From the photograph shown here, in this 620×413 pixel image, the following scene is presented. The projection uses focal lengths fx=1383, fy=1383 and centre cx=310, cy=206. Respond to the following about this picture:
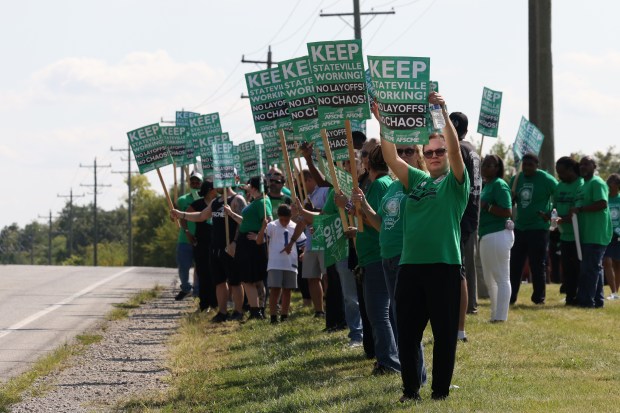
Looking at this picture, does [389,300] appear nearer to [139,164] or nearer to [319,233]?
[319,233]

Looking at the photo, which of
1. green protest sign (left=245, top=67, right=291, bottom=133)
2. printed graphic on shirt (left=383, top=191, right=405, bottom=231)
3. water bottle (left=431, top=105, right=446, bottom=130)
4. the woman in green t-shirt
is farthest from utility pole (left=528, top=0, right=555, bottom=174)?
water bottle (left=431, top=105, right=446, bottom=130)

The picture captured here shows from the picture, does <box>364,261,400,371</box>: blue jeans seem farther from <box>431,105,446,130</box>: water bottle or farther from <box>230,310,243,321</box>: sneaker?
<box>230,310,243,321</box>: sneaker

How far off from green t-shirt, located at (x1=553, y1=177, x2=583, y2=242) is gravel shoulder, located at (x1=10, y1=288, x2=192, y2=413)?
5286 mm

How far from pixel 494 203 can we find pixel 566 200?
2.87 m

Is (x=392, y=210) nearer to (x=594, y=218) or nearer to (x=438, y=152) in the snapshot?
(x=438, y=152)

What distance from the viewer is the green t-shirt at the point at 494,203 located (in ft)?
50.9

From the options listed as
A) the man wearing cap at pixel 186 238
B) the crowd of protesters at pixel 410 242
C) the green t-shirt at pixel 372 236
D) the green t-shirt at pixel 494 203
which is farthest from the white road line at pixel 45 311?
the green t-shirt at pixel 372 236

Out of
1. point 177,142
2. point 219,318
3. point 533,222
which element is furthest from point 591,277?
point 177,142

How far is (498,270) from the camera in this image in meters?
15.2

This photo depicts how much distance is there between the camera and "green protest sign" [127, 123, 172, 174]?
60.3 feet

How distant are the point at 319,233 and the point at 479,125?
6219mm

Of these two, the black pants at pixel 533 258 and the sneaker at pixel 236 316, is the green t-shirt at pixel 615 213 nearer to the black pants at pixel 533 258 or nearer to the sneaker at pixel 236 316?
the black pants at pixel 533 258

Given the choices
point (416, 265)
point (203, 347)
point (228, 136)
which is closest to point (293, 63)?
point (203, 347)

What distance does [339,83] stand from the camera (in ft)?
37.5
